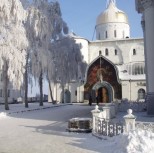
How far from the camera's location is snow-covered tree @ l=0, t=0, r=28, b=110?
2606 cm

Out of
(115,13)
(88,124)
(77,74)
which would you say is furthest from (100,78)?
(88,124)

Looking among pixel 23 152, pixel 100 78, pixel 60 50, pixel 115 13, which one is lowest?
pixel 23 152

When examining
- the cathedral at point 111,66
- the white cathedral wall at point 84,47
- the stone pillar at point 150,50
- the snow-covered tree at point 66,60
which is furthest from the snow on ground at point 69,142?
the white cathedral wall at point 84,47

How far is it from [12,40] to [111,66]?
89.5 feet

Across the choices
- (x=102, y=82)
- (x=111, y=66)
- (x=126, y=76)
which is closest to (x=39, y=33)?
(x=111, y=66)

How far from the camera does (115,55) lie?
207 feet

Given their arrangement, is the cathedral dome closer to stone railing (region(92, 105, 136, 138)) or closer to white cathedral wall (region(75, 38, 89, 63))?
white cathedral wall (region(75, 38, 89, 63))

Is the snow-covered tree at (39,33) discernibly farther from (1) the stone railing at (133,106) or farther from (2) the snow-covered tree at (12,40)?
(1) the stone railing at (133,106)

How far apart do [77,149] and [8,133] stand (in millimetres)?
5354

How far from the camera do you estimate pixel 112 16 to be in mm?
65312

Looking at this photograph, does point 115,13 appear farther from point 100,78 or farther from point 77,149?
point 77,149

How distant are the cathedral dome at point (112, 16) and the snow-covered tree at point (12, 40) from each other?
38.8 m

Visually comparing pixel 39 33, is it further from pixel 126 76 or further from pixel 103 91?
pixel 126 76

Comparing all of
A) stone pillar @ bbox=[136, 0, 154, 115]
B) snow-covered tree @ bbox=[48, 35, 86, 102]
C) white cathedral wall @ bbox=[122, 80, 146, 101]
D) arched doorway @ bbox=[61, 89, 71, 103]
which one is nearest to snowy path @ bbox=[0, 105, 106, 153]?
stone pillar @ bbox=[136, 0, 154, 115]
